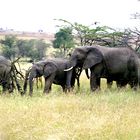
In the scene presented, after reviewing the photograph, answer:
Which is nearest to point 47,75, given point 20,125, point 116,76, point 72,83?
point 72,83

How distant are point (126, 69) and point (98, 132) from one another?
8413 millimetres

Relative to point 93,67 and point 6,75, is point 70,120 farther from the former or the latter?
point 6,75

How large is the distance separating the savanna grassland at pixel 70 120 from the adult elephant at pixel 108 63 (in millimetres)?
4126

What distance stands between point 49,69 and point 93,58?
1.53 m

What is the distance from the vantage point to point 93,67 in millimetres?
16406

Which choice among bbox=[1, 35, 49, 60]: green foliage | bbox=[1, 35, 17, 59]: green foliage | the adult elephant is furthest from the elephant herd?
bbox=[1, 35, 17, 59]: green foliage

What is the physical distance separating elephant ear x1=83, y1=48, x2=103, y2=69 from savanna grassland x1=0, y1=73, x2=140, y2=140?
4.05m

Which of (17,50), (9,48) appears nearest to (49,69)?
(9,48)

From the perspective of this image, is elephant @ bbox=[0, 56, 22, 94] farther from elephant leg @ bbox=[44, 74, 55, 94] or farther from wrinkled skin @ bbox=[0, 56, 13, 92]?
elephant leg @ bbox=[44, 74, 55, 94]

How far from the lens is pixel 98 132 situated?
873cm

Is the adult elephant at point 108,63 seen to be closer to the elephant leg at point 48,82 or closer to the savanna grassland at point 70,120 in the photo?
the elephant leg at point 48,82

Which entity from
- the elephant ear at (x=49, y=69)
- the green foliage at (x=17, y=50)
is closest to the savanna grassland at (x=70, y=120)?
the elephant ear at (x=49, y=69)

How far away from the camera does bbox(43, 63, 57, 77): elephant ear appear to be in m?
16.5

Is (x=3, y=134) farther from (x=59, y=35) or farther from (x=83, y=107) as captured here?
(x=59, y=35)
